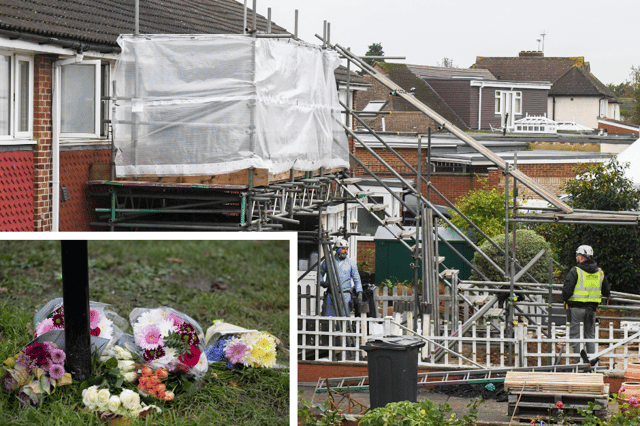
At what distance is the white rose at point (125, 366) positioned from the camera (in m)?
4.89

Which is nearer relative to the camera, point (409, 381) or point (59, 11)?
point (409, 381)

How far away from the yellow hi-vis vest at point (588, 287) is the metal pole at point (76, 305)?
856cm

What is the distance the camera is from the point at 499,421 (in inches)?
370

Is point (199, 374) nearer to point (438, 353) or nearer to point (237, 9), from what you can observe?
point (438, 353)

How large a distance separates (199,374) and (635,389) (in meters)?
6.25

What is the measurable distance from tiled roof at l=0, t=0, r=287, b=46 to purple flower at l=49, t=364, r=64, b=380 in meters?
5.92

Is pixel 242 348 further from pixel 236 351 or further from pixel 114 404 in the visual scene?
pixel 114 404

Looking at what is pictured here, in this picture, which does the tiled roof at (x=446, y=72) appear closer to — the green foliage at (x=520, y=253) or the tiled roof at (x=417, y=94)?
the tiled roof at (x=417, y=94)

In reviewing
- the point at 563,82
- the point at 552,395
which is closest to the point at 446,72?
the point at 563,82

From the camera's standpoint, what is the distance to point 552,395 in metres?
9.36

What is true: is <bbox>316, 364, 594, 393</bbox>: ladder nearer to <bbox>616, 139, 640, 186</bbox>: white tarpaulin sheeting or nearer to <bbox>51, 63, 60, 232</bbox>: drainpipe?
<bbox>51, 63, 60, 232</bbox>: drainpipe

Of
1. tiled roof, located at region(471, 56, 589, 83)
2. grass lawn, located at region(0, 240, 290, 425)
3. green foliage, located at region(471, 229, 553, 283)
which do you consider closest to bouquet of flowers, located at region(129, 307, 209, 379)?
grass lawn, located at region(0, 240, 290, 425)

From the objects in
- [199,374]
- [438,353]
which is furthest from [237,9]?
[199,374]

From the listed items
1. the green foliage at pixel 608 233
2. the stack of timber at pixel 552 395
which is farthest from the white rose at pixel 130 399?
the green foliage at pixel 608 233
